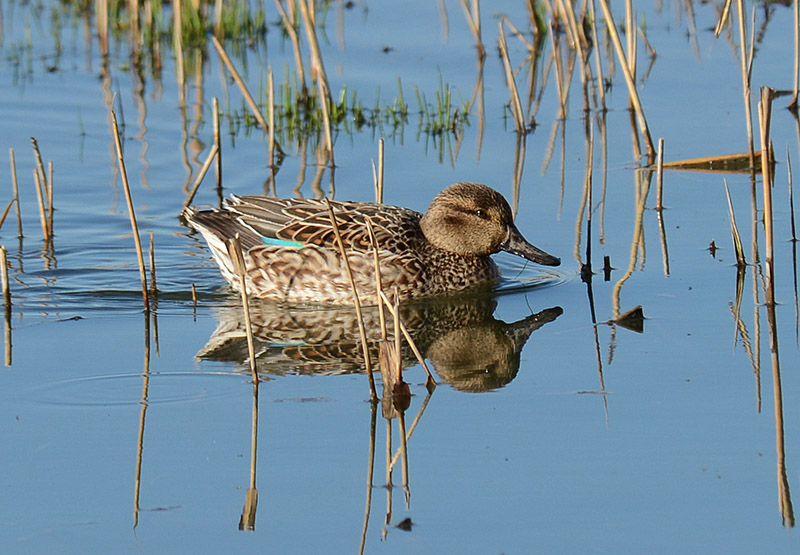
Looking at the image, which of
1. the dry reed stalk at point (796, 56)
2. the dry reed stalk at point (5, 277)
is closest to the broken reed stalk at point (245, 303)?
the dry reed stalk at point (5, 277)

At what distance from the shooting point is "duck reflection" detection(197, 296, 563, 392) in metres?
7.04

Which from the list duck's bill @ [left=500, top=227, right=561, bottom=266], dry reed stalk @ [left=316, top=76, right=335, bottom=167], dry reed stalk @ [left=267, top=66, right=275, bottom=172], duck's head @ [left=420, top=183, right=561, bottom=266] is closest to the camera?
duck's bill @ [left=500, top=227, right=561, bottom=266]

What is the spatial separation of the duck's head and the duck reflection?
399mm

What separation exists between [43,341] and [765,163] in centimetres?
413

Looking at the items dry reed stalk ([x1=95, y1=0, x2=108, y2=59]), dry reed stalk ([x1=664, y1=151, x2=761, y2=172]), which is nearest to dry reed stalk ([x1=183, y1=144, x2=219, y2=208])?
dry reed stalk ([x1=664, y1=151, x2=761, y2=172])

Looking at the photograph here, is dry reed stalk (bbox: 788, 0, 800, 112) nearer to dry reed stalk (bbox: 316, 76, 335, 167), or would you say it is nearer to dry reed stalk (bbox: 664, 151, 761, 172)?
dry reed stalk (bbox: 664, 151, 761, 172)

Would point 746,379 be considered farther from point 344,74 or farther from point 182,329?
point 344,74

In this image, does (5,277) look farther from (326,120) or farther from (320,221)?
(326,120)

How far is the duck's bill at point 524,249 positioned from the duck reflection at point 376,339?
0.37 m

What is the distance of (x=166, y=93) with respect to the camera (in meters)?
13.6

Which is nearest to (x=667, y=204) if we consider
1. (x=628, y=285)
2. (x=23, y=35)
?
(x=628, y=285)

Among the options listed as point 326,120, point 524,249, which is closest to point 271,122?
point 326,120

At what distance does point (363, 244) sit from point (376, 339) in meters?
1.04

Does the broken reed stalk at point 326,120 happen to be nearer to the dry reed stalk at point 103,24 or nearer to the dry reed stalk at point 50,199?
the dry reed stalk at point 50,199
